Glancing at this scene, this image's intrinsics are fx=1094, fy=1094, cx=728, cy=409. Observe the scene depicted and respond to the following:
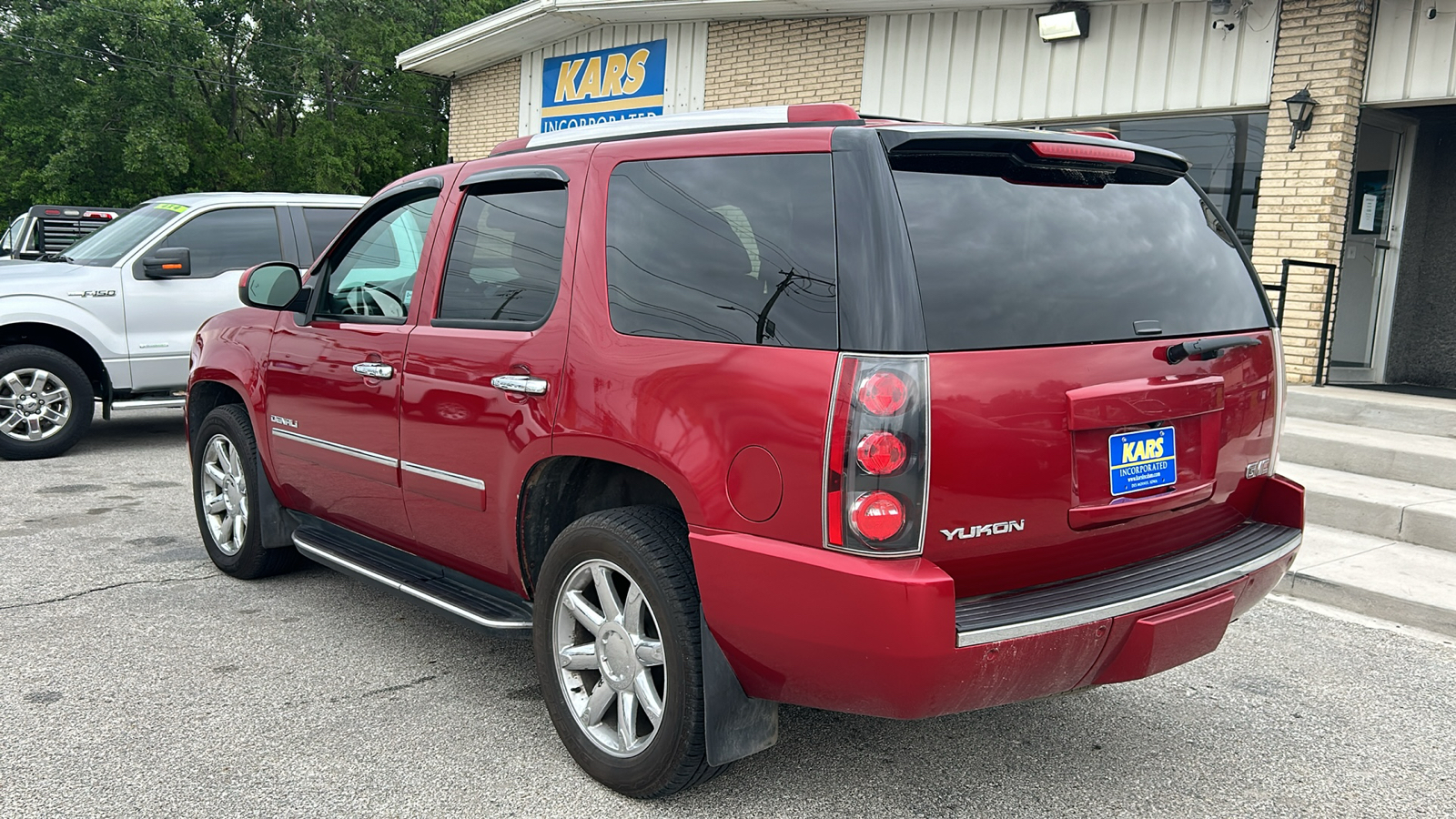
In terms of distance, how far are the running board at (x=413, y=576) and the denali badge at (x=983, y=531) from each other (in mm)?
1474

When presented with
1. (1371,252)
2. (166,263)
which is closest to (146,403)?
(166,263)

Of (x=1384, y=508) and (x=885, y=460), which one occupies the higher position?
(x=885, y=460)

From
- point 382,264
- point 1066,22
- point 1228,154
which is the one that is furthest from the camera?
point 1066,22

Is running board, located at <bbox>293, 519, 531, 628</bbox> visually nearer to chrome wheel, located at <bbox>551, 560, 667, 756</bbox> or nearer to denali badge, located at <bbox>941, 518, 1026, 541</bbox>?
chrome wheel, located at <bbox>551, 560, 667, 756</bbox>

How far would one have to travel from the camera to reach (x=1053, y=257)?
284 cm

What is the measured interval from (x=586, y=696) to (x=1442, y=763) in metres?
2.72

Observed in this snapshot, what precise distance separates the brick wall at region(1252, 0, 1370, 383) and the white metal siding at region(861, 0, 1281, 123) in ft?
0.89

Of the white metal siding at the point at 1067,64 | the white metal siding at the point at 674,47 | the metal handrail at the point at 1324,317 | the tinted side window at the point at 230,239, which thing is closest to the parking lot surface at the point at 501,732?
the tinted side window at the point at 230,239

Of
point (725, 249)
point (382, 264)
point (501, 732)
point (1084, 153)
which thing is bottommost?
point (501, 732)

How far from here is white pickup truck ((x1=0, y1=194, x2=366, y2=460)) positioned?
323 inches

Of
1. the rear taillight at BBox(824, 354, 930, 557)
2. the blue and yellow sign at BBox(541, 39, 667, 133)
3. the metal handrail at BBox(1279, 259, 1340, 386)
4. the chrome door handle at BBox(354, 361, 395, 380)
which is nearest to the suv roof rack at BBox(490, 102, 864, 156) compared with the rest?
the rear taillight at BBox(824, 354, 930, 557)

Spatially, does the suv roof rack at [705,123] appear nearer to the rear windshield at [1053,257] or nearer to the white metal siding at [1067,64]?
the rear windshield at [1053,257]

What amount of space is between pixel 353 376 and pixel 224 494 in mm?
1576

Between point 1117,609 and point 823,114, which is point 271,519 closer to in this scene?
point 823,114
